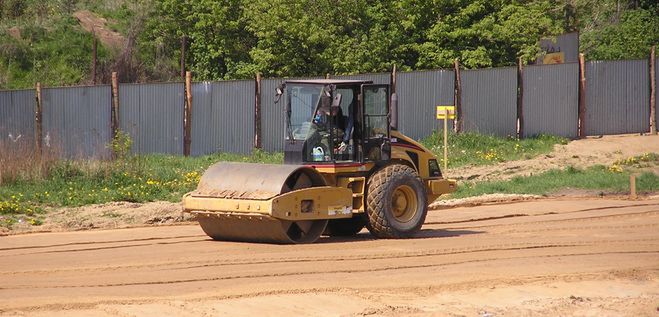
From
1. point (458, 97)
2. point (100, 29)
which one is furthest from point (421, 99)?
point (100, 29)

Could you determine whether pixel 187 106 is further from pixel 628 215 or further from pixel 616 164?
pixel 628 215

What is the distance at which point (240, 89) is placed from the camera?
32.6m

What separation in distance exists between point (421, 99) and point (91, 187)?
1279 cm

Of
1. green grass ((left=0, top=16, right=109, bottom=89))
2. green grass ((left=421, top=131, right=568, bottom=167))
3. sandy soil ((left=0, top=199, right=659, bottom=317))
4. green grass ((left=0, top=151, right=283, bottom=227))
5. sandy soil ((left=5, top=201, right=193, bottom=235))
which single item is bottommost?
sandy soil ((left=0, top=199, right=659, bottom=317))

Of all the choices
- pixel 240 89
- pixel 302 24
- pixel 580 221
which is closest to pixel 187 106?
pixel 240 89

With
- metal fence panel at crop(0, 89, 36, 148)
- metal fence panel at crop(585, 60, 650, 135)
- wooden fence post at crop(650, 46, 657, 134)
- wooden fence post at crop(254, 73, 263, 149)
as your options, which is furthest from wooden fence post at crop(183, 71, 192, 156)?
wooden fence post at crop(650, 46, 657, 134)

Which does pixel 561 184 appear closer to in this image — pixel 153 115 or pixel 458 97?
pixel 458 97

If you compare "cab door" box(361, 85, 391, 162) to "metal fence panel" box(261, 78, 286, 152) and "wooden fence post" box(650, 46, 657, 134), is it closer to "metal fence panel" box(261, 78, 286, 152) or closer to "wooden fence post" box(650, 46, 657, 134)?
"metal fence panel" box(261, 78, 286, 152)

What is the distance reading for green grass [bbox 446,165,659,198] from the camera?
2657 centimetres

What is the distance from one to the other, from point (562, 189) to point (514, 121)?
24.2 ft

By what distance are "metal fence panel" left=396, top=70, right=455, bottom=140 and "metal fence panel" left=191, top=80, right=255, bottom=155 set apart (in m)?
4.36

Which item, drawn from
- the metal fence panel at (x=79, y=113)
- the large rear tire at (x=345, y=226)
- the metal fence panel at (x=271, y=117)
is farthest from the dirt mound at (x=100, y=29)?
the large rear tire at (x=345, y=226)

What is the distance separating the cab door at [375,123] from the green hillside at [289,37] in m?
19.7

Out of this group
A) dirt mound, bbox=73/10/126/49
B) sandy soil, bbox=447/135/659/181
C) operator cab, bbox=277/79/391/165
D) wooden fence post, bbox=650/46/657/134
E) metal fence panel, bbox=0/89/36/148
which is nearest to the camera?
operator cab, bbox=277/79/391/165
